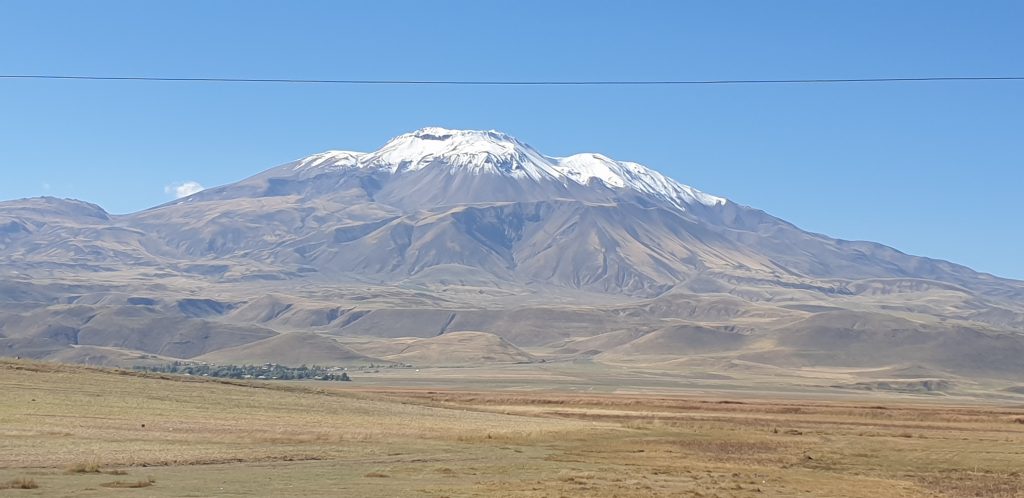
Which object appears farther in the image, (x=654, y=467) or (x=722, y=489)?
(x=654, y=467)

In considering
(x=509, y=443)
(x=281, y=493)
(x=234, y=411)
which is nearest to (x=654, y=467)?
(x=509, y=443)

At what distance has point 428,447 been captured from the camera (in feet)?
169

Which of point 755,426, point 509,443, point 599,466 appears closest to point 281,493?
point 599,466

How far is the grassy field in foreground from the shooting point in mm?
36875

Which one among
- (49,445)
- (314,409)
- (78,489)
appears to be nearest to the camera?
(78,489)

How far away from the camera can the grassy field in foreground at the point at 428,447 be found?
36.9 m

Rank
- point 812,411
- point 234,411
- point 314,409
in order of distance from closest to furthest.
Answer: point 234,411
point 314,409
point 812,411

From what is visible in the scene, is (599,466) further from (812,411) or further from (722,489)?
(812,411)

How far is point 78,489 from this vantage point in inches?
1264

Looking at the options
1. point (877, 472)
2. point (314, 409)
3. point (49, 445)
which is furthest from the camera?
point (314, 409)

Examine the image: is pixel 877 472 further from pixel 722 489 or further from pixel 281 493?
pixel 281 493

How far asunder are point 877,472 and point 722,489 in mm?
12081

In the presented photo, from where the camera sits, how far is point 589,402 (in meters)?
101

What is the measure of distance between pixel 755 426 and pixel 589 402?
2715cm
